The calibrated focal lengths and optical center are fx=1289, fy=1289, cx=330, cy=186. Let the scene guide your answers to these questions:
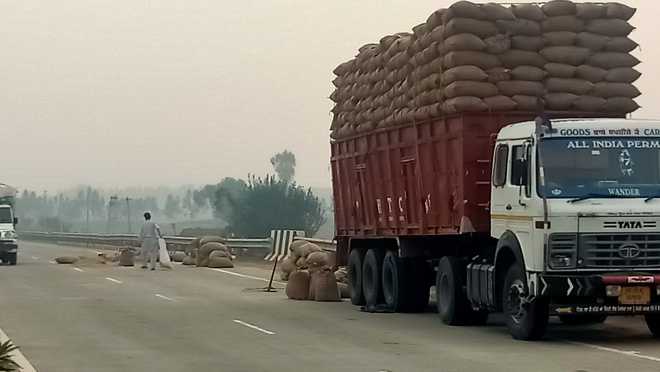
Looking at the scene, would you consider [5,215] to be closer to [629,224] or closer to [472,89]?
[472,89]

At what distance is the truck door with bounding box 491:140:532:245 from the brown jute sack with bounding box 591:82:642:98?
92.7 inches

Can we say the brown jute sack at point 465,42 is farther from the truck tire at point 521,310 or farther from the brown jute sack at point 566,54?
the truck tire at point 521,310

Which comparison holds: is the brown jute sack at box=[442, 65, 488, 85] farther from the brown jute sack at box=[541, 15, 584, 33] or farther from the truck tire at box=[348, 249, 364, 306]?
the truck tire at box=[348, 249, 364, 306]

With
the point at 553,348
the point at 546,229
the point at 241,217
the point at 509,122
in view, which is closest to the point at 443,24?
the point at 509,122

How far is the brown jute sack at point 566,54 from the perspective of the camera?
18656mm

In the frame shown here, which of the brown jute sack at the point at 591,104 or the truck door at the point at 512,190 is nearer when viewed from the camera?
the truck door at the point at 512,190

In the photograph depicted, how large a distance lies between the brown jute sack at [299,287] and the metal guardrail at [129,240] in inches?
751

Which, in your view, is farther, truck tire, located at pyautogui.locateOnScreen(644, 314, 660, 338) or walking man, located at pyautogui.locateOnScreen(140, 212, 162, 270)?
→ walking man, located at pyautogui.locateOnScreen(140, 212, 162, 270)

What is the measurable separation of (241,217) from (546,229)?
60.0 m

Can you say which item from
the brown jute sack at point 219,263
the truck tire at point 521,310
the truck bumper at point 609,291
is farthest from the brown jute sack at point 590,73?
the brown jute sack at point 219,263

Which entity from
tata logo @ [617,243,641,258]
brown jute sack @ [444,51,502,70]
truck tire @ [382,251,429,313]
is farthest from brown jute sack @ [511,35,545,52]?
truck tire @ [382,251,429,313]

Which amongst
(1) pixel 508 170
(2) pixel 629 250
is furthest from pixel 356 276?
(2) pixel 629 250

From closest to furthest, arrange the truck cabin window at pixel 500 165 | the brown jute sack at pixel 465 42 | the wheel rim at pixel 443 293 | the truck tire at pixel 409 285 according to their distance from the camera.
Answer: the truck cabin window at pixel 500 165 < the brown jute sack at pixel 465 42 < the wheel rim at pixel 443 293 < the truck tire at pixel 409 285

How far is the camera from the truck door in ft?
53.5
